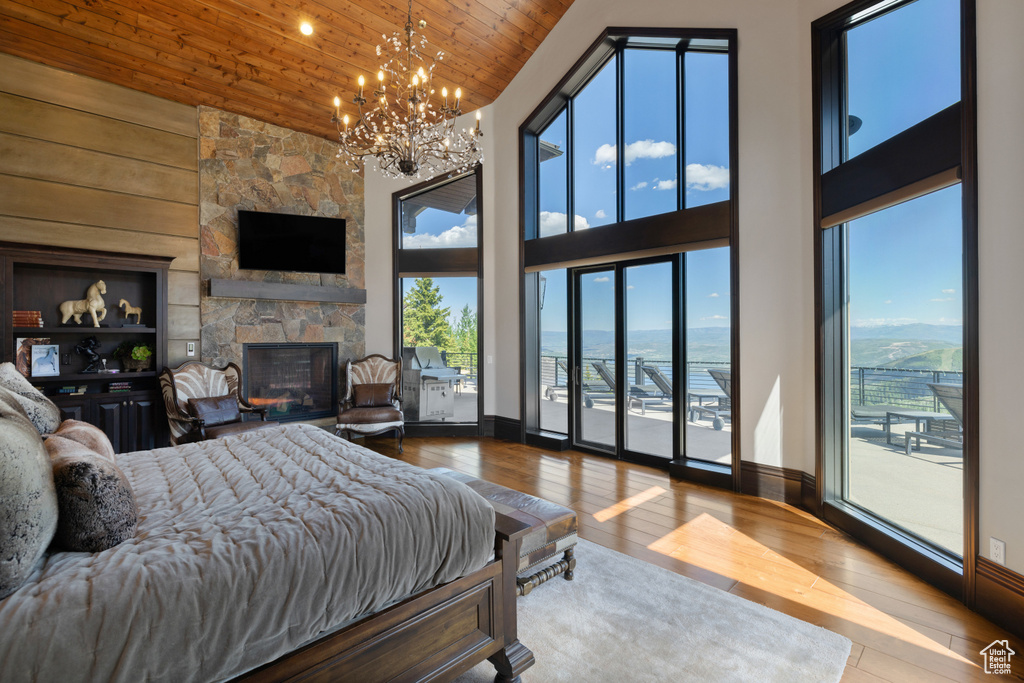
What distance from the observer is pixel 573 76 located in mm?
5109

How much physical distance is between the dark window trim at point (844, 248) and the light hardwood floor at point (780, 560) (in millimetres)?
141

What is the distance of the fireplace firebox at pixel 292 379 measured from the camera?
18.3 ft

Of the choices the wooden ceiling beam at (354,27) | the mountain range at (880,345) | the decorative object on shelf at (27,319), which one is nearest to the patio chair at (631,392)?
the mountain range at (880,345)

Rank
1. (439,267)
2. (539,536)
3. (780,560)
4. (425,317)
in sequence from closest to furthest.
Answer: (539,536) → (780,560) → (439,267) → (425,317)

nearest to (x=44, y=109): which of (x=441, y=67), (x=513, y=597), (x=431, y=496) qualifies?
(x=441, y=67)

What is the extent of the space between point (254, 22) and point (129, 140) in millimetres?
1810

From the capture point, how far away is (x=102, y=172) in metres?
4.59

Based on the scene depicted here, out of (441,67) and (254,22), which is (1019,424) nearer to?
(441,67)

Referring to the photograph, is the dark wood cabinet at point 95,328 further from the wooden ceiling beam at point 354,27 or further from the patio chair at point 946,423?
the patio chair at point 946,423

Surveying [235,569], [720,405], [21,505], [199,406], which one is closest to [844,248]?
[720,405]

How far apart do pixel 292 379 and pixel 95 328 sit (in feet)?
6.44

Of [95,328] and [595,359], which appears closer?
[95,328]

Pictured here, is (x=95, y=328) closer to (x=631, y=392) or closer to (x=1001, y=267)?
(x=631, y=392)

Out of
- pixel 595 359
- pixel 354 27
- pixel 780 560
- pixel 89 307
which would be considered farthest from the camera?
pixel 595 359
